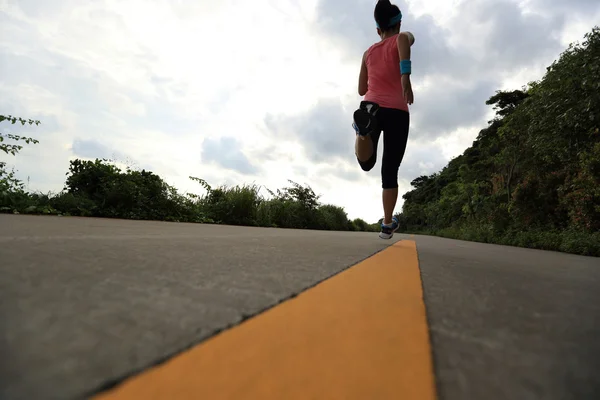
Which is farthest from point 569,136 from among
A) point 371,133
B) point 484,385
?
point 484,385

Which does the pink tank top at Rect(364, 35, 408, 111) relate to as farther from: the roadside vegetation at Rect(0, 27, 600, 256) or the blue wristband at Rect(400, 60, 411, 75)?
the roadside vegetation at Rect(0, 27, 600, 256)

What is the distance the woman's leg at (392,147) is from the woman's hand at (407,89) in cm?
17

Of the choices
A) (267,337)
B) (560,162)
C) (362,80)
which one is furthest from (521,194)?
(267,337)

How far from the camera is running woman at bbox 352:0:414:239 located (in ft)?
12.7

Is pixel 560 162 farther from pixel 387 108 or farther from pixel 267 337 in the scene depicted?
pixel 267 337

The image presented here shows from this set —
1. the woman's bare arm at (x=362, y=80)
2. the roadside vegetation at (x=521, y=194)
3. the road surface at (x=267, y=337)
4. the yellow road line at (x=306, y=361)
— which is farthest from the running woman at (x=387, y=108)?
the roadside vegetation at (x=521, y=194)

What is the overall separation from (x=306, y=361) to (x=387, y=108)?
3.79 meters

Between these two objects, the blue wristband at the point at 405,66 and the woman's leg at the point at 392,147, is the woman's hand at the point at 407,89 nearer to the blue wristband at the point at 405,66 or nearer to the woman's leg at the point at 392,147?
the blue wristband at the point at 405,66

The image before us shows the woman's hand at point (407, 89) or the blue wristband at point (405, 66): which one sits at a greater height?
the blue wristband at point (405, 66)

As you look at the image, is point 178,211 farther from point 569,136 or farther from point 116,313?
point 569,136

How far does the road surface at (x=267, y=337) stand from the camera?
453mm

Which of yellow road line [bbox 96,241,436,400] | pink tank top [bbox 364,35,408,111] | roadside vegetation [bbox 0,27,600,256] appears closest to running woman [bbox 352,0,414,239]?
pink tank top [bbox 364,35,408,111]

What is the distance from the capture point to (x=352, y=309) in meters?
0.88

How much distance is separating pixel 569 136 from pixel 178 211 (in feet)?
32.2
